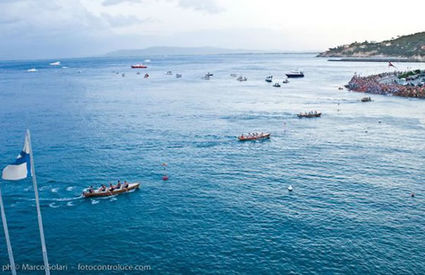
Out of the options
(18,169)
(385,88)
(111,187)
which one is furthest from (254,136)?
(385,88)

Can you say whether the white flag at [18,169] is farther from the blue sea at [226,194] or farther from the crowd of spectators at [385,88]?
the crowd of spectators at [385,88]

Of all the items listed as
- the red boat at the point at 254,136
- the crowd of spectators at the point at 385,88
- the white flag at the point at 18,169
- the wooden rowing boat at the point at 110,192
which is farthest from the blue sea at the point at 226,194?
the crowd of spectators at the point at 385,88

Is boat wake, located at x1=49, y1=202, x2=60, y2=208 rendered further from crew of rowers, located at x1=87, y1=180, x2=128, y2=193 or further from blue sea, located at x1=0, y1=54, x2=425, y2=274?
crew of rowers, located at x1=87, y1=180, x2=128, y2=193

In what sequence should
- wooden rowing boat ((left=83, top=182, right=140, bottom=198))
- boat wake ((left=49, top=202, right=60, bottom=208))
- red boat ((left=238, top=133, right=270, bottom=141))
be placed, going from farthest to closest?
red boat ((left=238, top=133, right=270, bottom=141)), wooden rowing boat ((left=83, top=182, right=140, bottom=198)), boat wake ((left=49, top=202, right=60, bottom=208))

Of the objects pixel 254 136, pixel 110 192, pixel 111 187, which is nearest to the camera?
pixel 110 192

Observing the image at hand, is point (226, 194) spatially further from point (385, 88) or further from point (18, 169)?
point (385, 88)

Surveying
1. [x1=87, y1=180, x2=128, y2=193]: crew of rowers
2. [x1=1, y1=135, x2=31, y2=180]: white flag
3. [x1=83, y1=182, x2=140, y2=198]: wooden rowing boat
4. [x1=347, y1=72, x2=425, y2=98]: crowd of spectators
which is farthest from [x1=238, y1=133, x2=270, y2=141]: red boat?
[x1=347, y1=72, x2=425, y2=98]: crowd of spectators

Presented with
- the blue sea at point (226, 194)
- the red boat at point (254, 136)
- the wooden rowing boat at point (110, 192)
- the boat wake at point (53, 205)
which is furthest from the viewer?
the red boat at point (254, 136)

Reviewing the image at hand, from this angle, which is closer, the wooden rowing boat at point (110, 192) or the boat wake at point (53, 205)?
the boat wake at point (53, 205)
